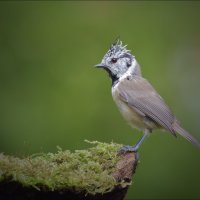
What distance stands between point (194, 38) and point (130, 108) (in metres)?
3.76

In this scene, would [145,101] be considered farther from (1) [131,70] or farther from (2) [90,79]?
(2) [90,79]

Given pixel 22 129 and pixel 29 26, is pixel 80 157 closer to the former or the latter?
pixel 22 129

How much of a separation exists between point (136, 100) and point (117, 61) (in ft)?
1.82

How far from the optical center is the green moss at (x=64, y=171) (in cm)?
449

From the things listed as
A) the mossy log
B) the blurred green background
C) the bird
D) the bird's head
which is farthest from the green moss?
the blurred green background

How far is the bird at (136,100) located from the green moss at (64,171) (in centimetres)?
120

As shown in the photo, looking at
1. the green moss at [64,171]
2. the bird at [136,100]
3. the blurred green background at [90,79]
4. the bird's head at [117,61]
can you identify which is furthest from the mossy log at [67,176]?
the blurred green background at [90,79]

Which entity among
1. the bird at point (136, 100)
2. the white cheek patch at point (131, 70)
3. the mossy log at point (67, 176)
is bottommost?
the mossy log at point (67, 176)

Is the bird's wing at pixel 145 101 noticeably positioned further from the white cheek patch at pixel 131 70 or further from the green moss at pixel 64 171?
the green moss at pixel 64 171

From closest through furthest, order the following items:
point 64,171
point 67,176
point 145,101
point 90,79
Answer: point 67,176 < point 64,171 < point 145,101 < point 90,79

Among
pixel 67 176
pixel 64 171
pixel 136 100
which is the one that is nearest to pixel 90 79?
pixel 136 100

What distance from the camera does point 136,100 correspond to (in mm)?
6645

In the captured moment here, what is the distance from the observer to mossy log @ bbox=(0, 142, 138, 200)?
4453 millimetres

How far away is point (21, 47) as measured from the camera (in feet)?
30.2
